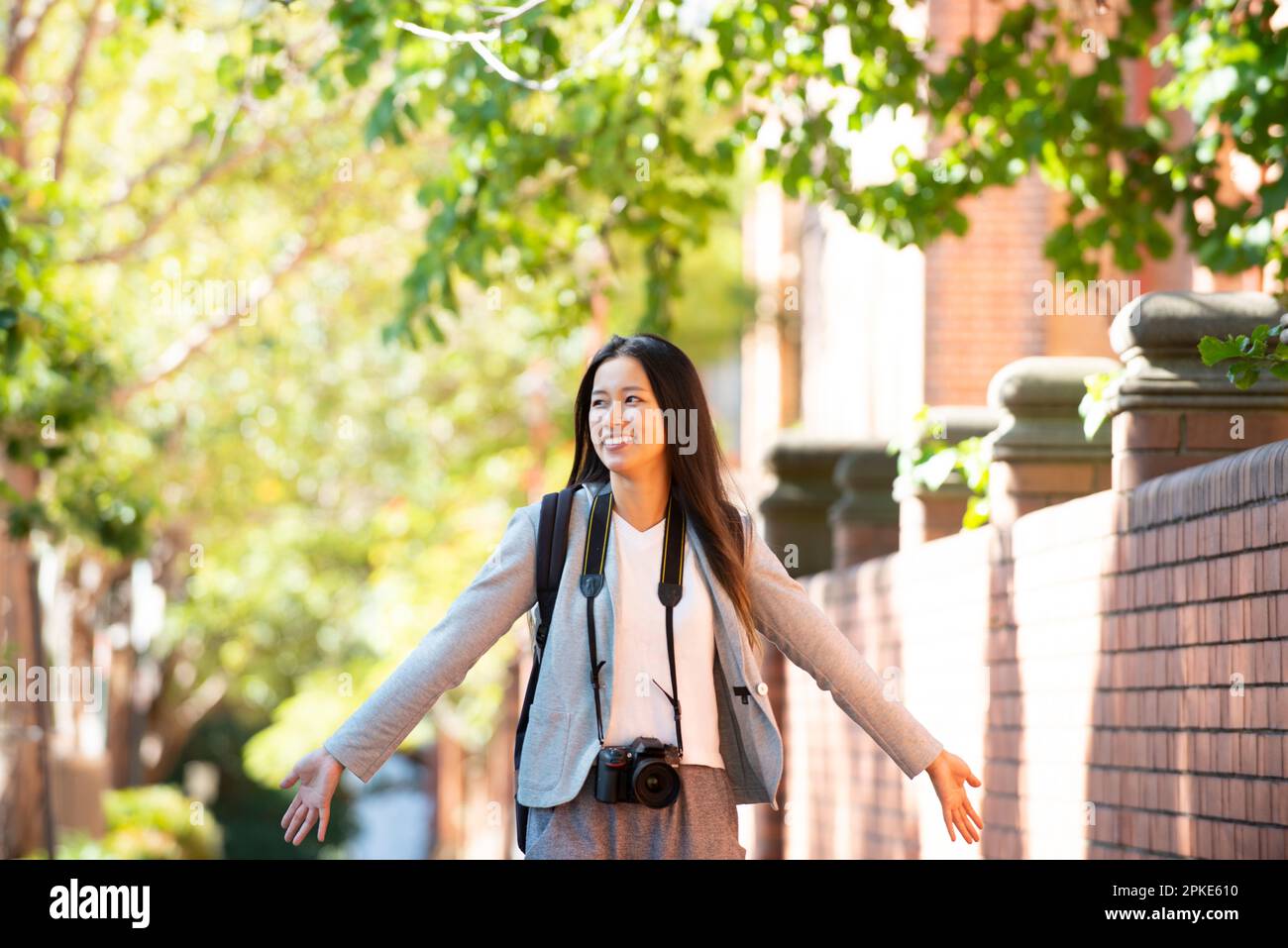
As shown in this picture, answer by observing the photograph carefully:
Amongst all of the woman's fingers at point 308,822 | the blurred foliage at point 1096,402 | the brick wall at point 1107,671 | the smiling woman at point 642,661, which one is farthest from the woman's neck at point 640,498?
the blurred foliage at point 1096,402

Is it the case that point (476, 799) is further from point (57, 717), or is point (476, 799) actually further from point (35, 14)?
point (35, 14)

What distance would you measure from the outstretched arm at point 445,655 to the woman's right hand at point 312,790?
0.03 metres

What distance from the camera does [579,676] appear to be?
153 inches

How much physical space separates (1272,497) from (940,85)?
599 centimetres

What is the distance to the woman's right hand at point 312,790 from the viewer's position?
146 inches

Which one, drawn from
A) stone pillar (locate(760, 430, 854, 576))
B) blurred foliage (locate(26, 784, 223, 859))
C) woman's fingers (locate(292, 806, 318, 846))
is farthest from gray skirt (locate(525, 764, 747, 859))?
blurred foliage (locate(26, 784, 223, 859))

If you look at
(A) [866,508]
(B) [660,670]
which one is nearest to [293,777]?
(B) [660,670]

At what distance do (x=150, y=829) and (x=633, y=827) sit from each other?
23720 millimetres

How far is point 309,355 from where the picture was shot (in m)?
25.2

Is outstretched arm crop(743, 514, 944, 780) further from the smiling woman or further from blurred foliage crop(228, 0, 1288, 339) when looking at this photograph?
blurred foliage crop(228, 0, 1288, 339)

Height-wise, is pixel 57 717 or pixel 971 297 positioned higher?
pixel 971 297
